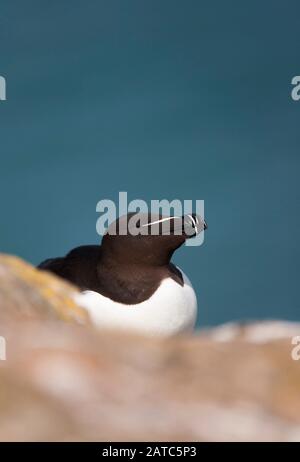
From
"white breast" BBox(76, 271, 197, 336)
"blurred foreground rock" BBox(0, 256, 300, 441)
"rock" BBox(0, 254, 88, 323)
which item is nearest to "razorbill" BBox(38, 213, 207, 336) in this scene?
"white breast" BBox(76, 271, 197, 336)

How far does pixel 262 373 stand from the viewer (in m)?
5.39

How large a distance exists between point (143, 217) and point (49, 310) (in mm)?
6302

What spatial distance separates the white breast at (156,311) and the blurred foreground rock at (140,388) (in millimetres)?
6785

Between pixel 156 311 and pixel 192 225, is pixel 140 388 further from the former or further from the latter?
pixel 192 225

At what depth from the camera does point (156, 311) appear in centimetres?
1310

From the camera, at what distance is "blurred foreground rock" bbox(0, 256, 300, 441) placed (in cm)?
429

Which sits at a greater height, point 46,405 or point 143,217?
point 143,217

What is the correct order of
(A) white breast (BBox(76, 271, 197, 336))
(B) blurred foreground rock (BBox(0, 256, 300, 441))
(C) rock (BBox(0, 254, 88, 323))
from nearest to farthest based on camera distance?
(B) blurred foreground rock (BBox(0, 256, 300, 441)) → (C) rock (BBox(0, 254, 88, 323)) → (A) white breast (BBox(76, 271, 197, 336))

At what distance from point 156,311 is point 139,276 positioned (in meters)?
0.73

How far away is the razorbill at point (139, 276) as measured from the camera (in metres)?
13.1

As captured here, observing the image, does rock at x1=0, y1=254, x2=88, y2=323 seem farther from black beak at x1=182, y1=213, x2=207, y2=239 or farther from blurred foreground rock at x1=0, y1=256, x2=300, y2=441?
black beak at x1=182, y1=213, x2=207, y2=239

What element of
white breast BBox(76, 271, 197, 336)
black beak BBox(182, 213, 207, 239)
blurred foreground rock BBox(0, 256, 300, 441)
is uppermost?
black beak BBox(182, 213, 207, 239)
